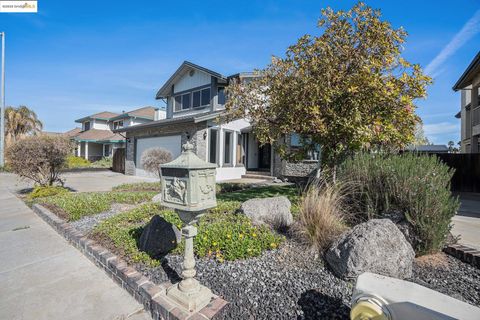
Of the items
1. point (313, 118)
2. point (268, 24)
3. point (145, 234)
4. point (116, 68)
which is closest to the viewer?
point (145, 234)

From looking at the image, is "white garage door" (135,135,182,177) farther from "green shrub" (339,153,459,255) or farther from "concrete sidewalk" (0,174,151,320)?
"green shrub" (339,153,459,255)

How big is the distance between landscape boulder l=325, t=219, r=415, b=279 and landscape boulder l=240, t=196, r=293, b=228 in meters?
1.45

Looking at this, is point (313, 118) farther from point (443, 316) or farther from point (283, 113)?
point (443, 316)

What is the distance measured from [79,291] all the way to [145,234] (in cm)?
95

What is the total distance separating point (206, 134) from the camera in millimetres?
12297

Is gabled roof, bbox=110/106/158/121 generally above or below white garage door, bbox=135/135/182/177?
above

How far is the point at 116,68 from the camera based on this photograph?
38.2ft

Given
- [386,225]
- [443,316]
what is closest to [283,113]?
[386,225]

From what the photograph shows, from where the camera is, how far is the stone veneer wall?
40.0ft

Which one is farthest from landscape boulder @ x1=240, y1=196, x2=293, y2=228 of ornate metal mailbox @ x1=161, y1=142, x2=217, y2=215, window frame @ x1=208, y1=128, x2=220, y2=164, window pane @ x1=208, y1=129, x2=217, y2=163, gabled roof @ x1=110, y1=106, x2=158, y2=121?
gabled roof @ x1=110, y1=106, x2=158, y2=121

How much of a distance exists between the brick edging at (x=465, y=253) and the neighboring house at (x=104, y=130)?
24.3 metres

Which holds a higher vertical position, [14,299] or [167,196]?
[167,196]

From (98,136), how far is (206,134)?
22251 mm

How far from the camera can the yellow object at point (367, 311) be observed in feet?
5.47
